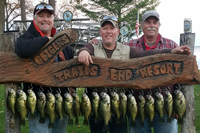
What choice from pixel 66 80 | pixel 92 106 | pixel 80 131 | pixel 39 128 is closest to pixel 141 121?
pixel 92 106

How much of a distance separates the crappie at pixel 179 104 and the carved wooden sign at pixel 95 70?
19 centimetres

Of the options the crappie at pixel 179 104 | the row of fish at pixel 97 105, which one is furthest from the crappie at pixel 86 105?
the crappie at pixel 179 104

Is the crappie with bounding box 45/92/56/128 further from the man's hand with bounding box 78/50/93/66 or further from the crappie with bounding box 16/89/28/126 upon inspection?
the man's hand with bounding box 78/50/93/66

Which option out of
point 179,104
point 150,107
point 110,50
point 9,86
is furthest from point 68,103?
point 179,104

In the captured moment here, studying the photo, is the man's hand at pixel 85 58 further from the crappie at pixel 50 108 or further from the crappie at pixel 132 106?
the crappie at pixel 132 106

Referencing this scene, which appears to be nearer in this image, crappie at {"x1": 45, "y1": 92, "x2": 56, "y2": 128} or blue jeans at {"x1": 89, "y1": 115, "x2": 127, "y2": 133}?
crappie at {"x1": 45, "y1": 92, "x2": 56, "y2": 128}

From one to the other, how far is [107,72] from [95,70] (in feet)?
0.55

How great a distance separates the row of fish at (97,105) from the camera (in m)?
3.00

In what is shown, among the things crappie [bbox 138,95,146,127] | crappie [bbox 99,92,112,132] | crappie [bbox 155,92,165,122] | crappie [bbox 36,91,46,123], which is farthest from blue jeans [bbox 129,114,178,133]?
crappie [bbox 36,91,46,123]

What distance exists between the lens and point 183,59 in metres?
2.97

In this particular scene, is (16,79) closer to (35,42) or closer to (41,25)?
(35,42)

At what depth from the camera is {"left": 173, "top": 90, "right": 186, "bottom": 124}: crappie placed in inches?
121

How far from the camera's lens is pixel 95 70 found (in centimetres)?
304

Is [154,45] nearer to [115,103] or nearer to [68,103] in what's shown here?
[115,103]
